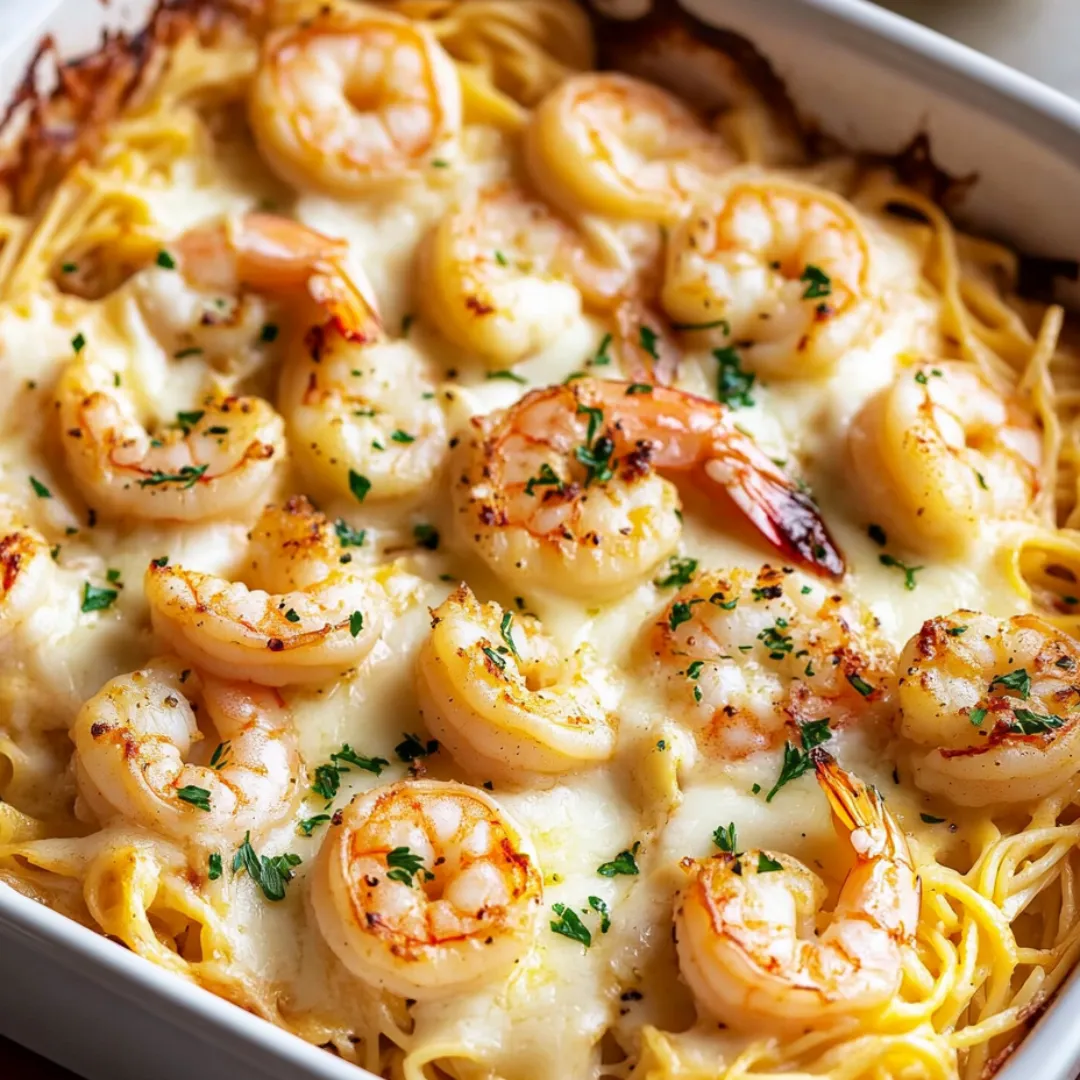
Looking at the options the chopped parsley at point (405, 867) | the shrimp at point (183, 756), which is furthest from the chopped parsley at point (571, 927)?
the shrimp at point (183, 756)

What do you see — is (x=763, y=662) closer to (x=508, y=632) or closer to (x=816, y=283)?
(x=508, y=632)

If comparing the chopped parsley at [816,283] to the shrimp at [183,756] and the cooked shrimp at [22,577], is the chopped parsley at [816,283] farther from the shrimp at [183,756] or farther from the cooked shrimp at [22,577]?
the cooked shrimp at [22,577]

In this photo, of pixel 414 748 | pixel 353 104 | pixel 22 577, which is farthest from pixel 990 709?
pixel 353 104

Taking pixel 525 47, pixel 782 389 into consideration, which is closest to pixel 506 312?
pixel 782 389

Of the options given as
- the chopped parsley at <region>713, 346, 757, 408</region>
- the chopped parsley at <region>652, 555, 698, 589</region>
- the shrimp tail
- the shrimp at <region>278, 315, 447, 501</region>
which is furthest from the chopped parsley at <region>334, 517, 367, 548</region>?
the chopped parsley at <region>713, 346, 757, 408</region>

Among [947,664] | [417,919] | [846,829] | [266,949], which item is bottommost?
[266,949]

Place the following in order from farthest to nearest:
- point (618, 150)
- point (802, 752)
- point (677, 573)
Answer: point (618, 150)
point (677, 573)
point (802, 752)

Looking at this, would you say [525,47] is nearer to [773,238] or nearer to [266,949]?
[773,238]
